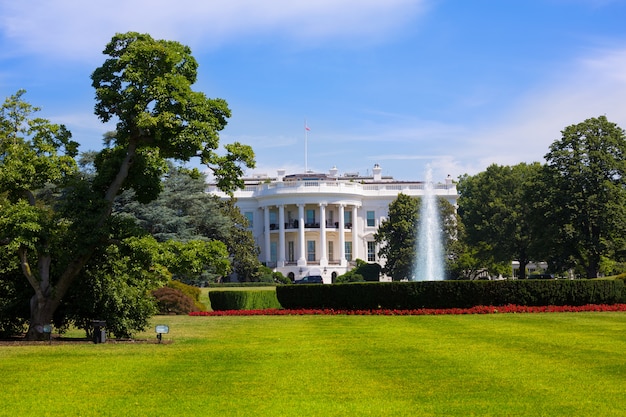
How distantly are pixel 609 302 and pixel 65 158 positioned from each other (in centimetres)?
2000

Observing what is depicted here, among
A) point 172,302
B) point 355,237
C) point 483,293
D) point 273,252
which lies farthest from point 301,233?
point 483,293

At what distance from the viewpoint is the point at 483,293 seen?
29703mm

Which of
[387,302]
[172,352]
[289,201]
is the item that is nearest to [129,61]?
[172,352]

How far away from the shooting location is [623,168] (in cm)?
4953

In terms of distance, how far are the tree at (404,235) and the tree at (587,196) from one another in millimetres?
16491

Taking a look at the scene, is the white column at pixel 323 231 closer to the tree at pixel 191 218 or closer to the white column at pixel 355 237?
the white column at pixel 355 237

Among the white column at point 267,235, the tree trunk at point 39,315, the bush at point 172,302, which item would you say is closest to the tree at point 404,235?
the white column at point 267,235

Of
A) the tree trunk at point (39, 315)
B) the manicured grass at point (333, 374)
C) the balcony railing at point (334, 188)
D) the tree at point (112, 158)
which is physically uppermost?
the balcony railing at point (334, 188)

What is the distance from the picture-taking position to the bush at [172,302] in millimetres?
33469

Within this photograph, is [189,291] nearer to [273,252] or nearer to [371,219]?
[273,252]

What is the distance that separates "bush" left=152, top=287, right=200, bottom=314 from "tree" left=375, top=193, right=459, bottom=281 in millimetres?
33894

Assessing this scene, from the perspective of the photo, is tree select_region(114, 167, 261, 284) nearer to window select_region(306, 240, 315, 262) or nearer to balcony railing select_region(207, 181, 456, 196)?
balcony railing select_region(207, 181, 456, 196)

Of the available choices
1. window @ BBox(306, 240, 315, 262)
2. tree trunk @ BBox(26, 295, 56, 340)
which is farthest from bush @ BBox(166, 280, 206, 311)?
window @ BBox(306, 240, 315, 262)

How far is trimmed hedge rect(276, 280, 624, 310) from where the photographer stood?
Answer: 2961 centimetres
